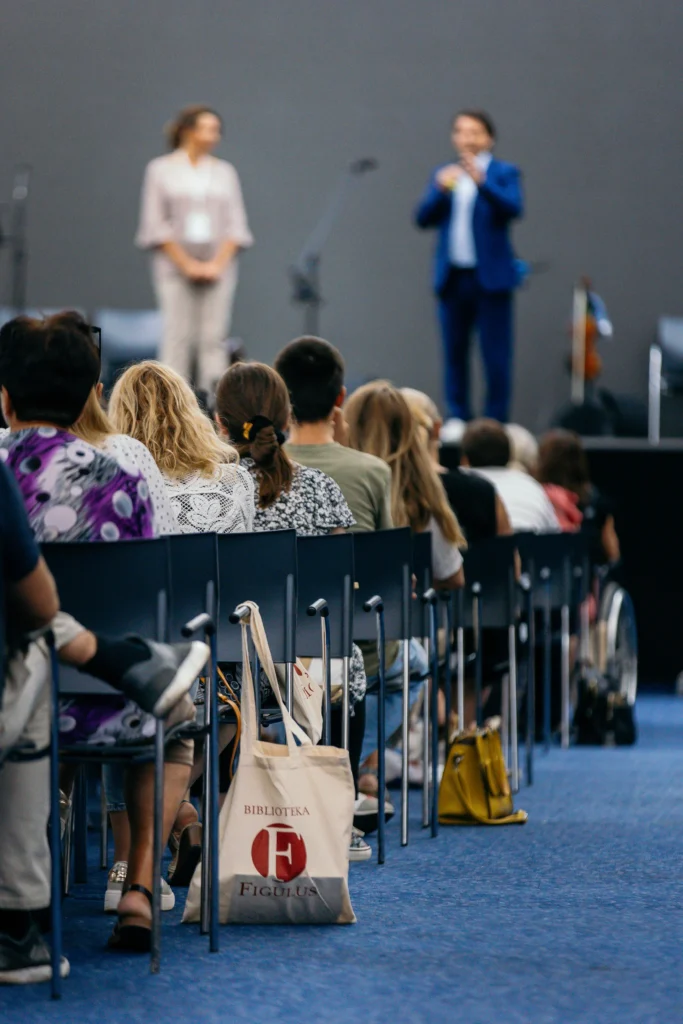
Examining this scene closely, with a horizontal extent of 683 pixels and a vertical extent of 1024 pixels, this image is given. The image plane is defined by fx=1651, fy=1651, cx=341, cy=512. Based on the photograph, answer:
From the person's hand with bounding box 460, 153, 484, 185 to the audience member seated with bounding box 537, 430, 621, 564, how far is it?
1.49 m

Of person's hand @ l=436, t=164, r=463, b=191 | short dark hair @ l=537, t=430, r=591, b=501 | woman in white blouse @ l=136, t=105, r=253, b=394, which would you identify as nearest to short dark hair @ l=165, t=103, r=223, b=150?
woman in white blouse @ l=136, t=105, r=253, b=394

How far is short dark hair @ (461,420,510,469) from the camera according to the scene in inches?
232

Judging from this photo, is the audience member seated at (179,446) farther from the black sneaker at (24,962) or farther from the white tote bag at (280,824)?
the black sneaker at (24,962)

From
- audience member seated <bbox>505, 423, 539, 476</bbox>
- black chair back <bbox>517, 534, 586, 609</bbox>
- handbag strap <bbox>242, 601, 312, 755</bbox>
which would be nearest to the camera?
handbag strap <bbox>242, 601, 312, 755</bbox>

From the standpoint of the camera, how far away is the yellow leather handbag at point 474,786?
4320mm

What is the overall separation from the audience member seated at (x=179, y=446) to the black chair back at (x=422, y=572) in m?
0.95

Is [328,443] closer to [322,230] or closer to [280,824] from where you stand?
[280,824]

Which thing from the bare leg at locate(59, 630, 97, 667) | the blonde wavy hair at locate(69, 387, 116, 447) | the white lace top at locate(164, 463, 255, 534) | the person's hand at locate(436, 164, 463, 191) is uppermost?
the person's hand at locate(436, 164, 463, 191)

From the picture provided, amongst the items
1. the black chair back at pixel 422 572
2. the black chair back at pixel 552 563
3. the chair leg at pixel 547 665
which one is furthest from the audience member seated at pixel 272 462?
the chair leg at pixel 547 665

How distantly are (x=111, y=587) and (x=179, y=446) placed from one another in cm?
78

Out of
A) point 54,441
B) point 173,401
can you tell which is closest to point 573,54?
point 173,401

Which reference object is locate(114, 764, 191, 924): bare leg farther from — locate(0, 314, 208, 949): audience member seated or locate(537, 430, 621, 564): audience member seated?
locate(537, 430, 621, 564): audience member seated

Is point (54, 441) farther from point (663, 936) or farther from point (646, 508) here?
point (646, 508)

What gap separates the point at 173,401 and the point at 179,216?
4.83 metres
